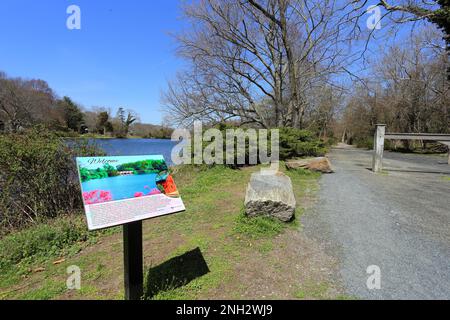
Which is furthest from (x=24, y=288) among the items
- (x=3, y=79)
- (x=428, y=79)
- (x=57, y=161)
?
(x=3, y=79)

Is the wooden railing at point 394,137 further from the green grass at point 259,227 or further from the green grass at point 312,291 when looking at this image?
the green grass at point 312,291

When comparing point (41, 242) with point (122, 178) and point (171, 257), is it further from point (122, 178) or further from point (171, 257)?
point (122, 178)

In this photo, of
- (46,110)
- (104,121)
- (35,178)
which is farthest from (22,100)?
(35,178)

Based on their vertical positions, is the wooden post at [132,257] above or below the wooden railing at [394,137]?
below

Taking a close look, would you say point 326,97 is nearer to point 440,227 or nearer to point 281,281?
point 440,227

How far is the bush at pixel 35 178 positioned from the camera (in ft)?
16.1

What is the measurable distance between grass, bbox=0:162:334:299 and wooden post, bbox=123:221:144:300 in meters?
0.26

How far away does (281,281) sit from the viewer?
8.70 feet

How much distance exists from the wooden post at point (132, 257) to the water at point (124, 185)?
30cm

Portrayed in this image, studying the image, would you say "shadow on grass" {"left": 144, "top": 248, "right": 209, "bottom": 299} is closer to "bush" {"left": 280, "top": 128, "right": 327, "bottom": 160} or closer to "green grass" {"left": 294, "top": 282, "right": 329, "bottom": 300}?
"green grass" {"left": 294, "top": 282, "right": 329, "bottom": 300}

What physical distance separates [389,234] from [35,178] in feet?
22.1

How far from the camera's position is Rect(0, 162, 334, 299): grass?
8.87 feet

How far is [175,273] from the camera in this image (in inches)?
116

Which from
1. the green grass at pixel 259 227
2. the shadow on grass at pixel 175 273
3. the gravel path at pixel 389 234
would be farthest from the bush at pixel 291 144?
the shadow on grass at pixel 175 273
